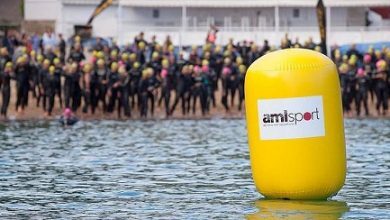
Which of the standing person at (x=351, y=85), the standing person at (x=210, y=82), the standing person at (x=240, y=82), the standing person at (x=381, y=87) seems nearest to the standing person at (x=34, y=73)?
the standing person at (x=210, y=82)

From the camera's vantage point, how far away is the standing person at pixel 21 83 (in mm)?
57781

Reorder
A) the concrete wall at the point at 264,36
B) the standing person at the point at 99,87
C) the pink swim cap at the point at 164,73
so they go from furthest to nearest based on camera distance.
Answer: the concrete wall at the point at 264,36, the pink swim cap at the point at 164,73, the standing person at the point at 99,87

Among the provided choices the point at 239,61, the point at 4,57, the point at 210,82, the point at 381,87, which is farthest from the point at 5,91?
the point at 381,87

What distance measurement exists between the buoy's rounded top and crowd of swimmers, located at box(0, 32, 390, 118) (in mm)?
32305

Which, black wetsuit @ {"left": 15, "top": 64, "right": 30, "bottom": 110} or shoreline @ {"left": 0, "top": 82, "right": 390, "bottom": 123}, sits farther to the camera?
black wetsuit @ {"left": 15, "top": 64, "right": 30, "bottom": 110}

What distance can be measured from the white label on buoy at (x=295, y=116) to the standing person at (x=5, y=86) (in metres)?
32.8

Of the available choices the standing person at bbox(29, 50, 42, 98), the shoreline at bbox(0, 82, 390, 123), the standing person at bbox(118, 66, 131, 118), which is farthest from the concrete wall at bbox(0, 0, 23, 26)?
the standing person at bbox(118, 66, 131, 118)

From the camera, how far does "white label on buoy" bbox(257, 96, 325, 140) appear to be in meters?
24.6

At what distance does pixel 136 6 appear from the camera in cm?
8200

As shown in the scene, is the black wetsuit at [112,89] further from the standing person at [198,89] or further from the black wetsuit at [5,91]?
the black wetsuit at [5,91]

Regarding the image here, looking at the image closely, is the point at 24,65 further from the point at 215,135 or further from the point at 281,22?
the point at 281,22

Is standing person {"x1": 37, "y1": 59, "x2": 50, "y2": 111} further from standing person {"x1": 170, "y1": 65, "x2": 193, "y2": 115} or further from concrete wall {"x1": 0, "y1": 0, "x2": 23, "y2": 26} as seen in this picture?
concrete wall {"x1": 0, "y1": 0, "x2": 23, "y2": 26}

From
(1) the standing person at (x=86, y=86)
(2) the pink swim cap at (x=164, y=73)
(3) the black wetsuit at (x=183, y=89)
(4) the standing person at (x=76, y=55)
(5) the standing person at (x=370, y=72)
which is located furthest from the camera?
(4) the standing person at (x=76, y=55)

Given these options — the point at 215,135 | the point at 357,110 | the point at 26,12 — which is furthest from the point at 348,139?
the point at 26,12
